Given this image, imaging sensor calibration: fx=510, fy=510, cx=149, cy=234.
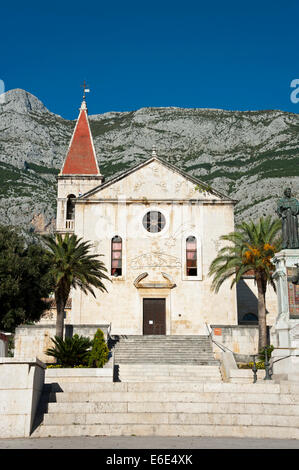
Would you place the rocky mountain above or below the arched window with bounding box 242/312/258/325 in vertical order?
above

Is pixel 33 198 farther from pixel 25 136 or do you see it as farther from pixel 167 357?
pixel 167 357

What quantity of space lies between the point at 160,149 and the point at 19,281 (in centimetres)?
9263

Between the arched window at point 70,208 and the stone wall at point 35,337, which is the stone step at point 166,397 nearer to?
the stone wall at point 35,337

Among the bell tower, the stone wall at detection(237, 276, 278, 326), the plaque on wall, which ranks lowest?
the plaque on wall

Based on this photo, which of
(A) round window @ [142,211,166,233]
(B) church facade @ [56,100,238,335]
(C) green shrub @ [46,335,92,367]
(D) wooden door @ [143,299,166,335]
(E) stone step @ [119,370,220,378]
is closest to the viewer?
(C) green shrub @ [46,335,92,367]

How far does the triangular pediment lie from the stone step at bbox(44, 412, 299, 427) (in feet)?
73.4

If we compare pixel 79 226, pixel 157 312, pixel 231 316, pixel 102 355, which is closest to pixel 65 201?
pixel 79 226

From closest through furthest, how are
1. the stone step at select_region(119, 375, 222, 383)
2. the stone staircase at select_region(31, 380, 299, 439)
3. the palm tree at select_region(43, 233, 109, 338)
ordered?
the stone staircase at select_region(31, 380, 299, 439) → the stone step at select_region(119, 375, 222, 383) → the palm tree at select_region(43, 233, 109, 338)

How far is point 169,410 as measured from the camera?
13.7m

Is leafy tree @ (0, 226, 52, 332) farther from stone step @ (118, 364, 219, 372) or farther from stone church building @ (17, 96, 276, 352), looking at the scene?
stone step @ (118, 364, 219, 372)

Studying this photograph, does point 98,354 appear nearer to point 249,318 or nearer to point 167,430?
point 167,430

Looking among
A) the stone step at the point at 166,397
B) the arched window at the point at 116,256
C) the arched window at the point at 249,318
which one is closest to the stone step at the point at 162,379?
the stone step at the point at 166,397

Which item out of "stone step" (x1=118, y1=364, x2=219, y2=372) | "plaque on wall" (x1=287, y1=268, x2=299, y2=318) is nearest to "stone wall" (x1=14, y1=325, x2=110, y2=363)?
"stone step" (x1=118, y1=364, x2=219, y2=372)

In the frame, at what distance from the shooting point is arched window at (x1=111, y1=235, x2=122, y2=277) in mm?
33500
